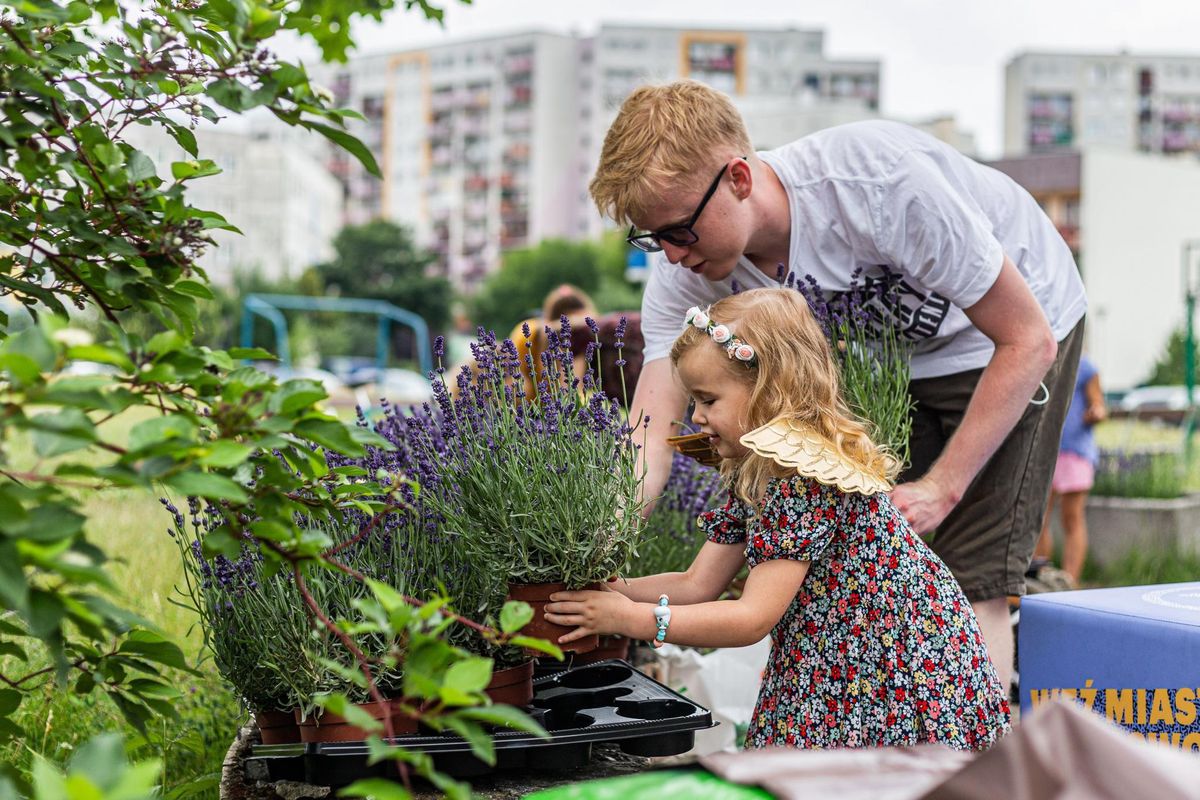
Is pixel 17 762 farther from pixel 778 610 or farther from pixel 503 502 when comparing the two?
pixel 778 610

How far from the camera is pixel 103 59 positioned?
5.28ft

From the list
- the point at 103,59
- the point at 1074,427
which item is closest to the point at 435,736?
the point at 103,59

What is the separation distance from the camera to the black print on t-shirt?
8.45 ft

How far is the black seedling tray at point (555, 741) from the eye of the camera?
72.6 inches

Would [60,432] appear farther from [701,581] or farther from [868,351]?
[868,351]

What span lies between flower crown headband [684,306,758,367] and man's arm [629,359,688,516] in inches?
18.7

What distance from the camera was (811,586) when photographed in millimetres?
2137

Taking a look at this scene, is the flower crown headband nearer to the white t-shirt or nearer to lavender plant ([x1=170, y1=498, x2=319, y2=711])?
the white t-shirt

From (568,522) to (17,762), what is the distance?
1533 mm

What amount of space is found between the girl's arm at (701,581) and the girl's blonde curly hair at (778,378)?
0.55 ft

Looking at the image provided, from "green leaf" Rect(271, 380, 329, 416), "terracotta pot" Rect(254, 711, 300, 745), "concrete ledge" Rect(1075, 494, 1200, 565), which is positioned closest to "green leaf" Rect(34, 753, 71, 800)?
"green leaf" Rect(271, 380, 329, 416)

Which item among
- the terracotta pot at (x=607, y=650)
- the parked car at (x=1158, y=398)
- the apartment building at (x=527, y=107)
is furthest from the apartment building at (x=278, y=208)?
the terracotta pot at (x=607, y=650)

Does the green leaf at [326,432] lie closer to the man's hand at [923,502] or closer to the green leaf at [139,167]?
the green leaf at [139,167]

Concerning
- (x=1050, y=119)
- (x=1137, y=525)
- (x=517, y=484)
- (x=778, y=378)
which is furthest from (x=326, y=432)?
(x=1050, y=119)
